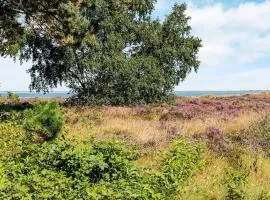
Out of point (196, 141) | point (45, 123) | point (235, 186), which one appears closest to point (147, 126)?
point (45, 123)

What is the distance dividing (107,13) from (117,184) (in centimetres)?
2692

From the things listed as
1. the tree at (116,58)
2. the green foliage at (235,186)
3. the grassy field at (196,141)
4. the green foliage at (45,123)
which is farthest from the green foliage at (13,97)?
the green foliage at (235,186)

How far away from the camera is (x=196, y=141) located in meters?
16.7

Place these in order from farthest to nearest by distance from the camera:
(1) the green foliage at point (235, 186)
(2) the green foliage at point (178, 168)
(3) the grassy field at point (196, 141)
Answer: (3) the grassy field at point (196, 141), (2) the green foliage at point (178, 168), (1) the green foliage at point (235, 186)

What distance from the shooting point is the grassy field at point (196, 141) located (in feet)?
35.4

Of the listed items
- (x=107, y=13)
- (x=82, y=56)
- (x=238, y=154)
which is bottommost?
(x=238, y=154)

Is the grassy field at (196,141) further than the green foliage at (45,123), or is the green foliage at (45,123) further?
the green foliage at (45,123)

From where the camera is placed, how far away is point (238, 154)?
49.5 feet

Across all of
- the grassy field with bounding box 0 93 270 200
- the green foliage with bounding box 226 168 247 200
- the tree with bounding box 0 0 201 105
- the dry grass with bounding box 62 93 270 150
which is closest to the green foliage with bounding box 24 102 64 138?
the grassy field with bounding box 0 93 270 200

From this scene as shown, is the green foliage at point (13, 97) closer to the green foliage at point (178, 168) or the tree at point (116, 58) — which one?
the tree at point (116, 58)

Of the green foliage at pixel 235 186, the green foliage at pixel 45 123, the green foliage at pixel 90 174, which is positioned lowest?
the green foliage at pixel 235 186

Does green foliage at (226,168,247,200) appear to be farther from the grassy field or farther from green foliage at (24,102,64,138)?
green foliage at (24,102,64,138)

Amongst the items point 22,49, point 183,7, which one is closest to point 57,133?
point 22,49

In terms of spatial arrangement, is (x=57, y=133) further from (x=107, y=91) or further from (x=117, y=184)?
(x=107, y=91)
